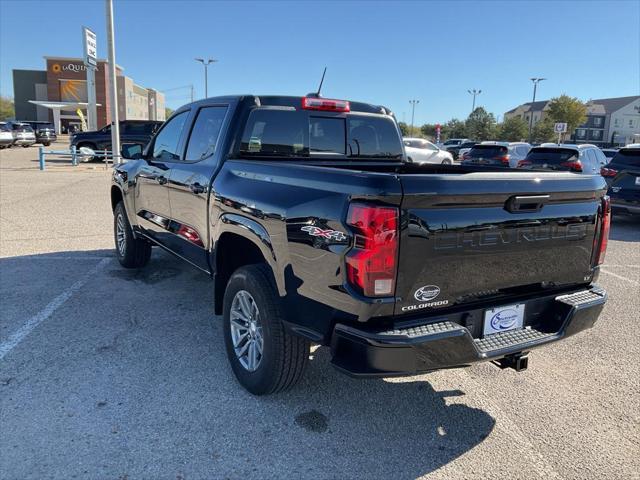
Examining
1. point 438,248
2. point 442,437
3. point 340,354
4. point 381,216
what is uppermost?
point 381,216

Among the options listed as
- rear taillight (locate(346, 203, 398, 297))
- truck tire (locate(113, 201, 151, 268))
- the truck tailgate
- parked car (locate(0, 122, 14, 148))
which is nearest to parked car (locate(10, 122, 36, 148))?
parked car (locate(0, 122, 14, 148))

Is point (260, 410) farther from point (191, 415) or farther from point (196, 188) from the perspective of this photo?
point (196, 188)

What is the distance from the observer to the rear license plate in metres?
2.72

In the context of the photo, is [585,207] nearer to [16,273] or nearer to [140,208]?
[140,208]

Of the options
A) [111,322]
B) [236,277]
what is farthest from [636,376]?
[111,322]

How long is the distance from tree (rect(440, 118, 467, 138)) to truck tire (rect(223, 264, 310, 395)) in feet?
268

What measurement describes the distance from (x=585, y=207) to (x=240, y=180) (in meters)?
2.20

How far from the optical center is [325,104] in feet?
13.8

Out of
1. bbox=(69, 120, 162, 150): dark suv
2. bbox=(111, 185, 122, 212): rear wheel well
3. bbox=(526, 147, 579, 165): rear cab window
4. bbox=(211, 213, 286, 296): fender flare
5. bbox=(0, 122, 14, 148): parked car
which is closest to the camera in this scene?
bbox=(211, 213, 286, 296): fender flare

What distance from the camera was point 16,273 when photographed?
19.4ft

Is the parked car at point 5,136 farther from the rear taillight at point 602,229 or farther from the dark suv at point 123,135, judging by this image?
the rear taillight at point 602,229

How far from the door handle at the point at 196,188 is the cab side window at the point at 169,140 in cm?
65

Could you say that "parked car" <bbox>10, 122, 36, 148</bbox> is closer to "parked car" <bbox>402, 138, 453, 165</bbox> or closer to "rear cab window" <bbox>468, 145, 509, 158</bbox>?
"parked car" <bbox>402, 138, 453, 165</bbox>

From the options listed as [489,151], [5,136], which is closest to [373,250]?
[489,151]
